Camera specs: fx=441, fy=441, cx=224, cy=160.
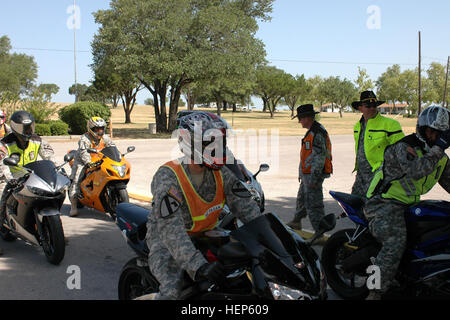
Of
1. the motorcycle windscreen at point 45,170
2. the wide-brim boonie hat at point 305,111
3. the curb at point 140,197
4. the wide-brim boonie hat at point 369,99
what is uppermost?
the wide-brim boonie hat at point 369,99

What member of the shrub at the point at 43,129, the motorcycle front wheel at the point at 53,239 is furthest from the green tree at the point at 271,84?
the motorcycle front wheel at the point at 53,239

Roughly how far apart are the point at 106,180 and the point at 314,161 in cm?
345

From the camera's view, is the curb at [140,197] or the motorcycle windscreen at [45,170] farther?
the curb at [140,197]

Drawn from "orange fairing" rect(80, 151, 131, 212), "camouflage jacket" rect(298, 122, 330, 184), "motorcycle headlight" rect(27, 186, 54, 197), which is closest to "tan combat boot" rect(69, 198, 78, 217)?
"orange fairing" rect(80, 151, 131, 212)

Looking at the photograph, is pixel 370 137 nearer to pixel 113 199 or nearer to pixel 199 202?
pixel 199 202

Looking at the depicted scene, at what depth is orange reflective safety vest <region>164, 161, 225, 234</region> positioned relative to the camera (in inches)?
117

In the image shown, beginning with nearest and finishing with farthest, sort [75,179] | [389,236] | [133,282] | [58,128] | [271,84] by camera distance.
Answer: [133,282] < [389,236] < [75,179] < [58,128] < [271,84]

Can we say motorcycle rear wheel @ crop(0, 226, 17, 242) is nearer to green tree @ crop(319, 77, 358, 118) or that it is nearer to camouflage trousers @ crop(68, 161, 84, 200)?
camouflage trousers @ crop(68, 161, 84, 200)

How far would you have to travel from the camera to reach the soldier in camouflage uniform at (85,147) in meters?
7.88

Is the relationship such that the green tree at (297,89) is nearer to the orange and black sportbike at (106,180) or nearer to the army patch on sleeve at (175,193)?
the orange and black sportbike at (106,180)

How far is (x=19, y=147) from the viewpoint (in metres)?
6.22

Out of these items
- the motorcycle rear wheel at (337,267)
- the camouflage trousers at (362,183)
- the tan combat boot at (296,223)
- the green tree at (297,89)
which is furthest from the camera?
the green tree at (297,89)

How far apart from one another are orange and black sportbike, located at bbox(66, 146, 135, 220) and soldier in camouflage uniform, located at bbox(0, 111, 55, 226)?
1.11 meters

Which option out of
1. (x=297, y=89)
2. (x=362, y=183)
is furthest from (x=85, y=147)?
(x=297, y=89)
